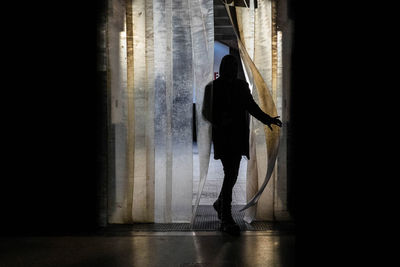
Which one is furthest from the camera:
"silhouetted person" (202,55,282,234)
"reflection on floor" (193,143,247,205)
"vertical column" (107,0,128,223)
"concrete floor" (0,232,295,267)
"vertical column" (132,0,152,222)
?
"reflection on floor" (193,143,247,205)

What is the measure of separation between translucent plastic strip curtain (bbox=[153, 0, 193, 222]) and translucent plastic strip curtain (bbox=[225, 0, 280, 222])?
23.5 inches

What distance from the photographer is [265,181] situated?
13.3 ft

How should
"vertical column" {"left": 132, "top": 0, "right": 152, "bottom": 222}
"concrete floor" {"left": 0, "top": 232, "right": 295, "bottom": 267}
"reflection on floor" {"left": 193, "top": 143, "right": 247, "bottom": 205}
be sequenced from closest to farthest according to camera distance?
"concrete floor" {"left": 0, "top": 232, "right": 295, "bottom": 267} → "vertical column" {"left": 132, "top": 0, "right": 152, "bottom": 222} → "reflection on floor" {"left": 193, "top": 143, "right": 247, "bottom": 205}

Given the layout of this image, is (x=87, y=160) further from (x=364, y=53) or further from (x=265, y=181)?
(x=364, y=53)

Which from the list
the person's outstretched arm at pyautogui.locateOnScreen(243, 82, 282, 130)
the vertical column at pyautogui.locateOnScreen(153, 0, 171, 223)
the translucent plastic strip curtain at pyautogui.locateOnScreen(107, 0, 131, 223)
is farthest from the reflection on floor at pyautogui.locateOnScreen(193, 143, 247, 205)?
the person's outstretched arm at pyautogui.locateOnScreen(243, 82, 282, 130)

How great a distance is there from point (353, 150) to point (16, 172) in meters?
3.36

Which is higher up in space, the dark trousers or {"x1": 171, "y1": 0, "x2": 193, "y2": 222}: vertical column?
{"x1": 171, "y1": 0, "x2": 193, "y2": 222}: vertical column

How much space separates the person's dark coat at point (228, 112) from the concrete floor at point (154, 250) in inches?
36.7

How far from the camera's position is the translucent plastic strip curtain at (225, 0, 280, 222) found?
13.3ft

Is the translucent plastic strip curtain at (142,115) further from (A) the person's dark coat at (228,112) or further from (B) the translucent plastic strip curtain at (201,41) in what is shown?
(A) the person's dark coat at (228,112)

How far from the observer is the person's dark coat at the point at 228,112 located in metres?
3.96

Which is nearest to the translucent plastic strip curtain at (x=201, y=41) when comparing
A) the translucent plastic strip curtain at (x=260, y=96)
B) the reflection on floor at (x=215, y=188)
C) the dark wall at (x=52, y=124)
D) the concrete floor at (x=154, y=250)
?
the translucent plastic strip curtain at (x=260, y=96)

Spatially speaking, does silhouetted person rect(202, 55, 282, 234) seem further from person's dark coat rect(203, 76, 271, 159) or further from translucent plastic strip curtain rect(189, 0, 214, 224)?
translucent plastic strip curtain rect(189, 0, 214, 224)

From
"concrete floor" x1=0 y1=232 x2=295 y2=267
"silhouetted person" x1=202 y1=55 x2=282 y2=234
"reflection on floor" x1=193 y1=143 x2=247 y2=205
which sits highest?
"silhouetted person" x1=202 y1=55 x2=282 y2=234
